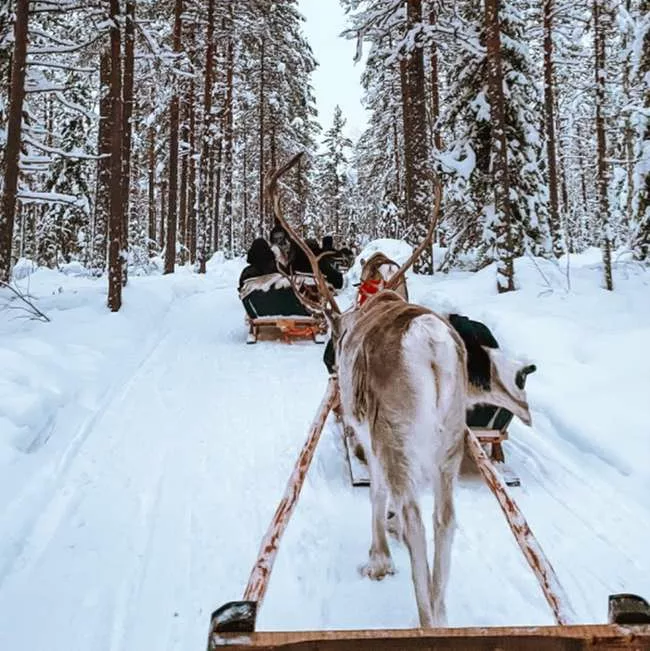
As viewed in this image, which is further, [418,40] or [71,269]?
[71,269]

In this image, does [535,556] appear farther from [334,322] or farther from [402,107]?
[402,107]

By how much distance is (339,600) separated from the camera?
3.12 m

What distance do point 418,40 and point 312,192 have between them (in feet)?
107

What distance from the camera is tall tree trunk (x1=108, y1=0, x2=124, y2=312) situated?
10.6m

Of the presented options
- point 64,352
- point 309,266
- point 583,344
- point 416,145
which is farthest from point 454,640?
point 416,145

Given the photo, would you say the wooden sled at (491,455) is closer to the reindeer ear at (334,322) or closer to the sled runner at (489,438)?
the sled runner at (489,438)

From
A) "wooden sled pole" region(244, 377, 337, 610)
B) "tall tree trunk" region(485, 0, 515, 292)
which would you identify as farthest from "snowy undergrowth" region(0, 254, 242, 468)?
"tall tree trunk" region(485, 0, 515, 292)

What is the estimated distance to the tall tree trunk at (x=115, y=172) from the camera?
1061 centimetres

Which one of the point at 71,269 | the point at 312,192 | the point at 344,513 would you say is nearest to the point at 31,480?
the point at 344,513

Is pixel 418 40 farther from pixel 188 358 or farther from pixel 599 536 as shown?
pixel 599 536

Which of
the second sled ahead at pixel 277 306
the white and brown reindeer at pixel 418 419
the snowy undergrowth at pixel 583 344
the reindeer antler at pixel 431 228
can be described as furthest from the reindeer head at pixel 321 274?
the second sled ahead at pixel 277 306

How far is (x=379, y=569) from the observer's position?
3301 millimetres

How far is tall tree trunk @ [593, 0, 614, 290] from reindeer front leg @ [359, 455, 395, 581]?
876cm

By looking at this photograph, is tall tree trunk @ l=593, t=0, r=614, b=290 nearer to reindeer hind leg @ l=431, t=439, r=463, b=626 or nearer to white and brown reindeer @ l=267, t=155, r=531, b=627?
white and brown reindeer @ l=267, t=155, r=531, b=627
